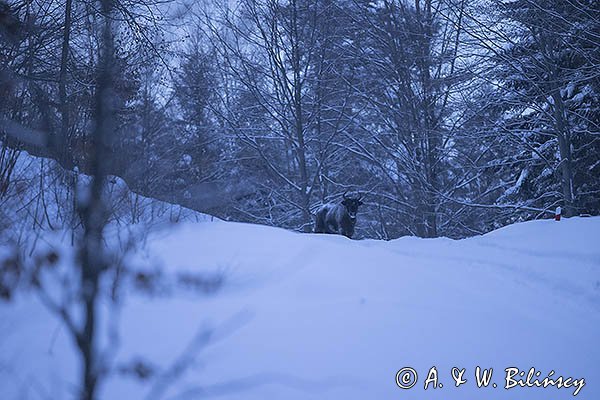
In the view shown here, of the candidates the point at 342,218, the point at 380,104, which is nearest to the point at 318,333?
the point at 342,218

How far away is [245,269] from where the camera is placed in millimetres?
3566

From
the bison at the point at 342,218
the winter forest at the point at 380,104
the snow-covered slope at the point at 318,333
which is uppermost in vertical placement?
the winter forest at the point at 380,104

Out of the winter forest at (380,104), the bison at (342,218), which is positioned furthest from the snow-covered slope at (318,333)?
the bison at (342,218)

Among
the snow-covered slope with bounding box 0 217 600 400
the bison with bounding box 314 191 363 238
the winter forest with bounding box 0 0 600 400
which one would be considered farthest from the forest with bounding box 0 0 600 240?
the snow-covered slope with bounding box 0 217 600 400

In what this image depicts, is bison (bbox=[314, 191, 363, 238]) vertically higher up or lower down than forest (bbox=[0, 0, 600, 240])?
lower down

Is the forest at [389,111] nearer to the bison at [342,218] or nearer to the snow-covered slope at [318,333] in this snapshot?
the bison at [342,218]

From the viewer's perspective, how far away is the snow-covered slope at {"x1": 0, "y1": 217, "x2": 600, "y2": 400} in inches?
81.9

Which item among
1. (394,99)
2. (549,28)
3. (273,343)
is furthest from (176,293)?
(394,99)

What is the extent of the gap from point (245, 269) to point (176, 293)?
852 mm

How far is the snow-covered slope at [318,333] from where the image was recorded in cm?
208

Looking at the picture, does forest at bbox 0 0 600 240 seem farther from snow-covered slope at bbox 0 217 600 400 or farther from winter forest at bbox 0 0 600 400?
snow-covered slope at bbox 0 217 600 400

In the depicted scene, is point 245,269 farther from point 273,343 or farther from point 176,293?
point 273,343

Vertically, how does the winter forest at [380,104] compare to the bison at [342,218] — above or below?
above

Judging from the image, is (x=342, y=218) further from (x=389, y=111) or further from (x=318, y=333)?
(x=318, y=333)
